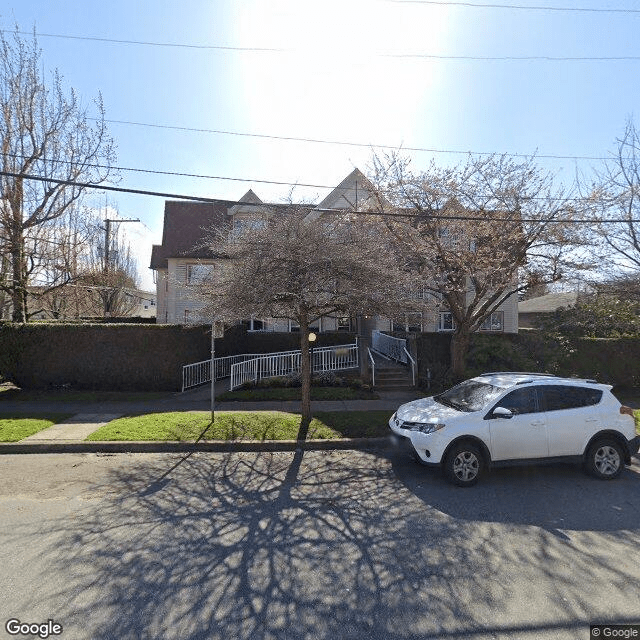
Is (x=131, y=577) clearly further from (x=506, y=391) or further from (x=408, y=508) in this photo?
(x=506, y=391)

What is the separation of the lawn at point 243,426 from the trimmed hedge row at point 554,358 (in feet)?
16.9

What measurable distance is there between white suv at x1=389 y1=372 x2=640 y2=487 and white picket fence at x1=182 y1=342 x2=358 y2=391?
716cm

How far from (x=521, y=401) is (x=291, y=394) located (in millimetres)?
6724

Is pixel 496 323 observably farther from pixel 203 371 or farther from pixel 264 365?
pixel 203 371

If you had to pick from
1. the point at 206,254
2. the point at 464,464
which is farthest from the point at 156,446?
the point at 206,254

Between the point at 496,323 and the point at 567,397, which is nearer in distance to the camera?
the point at 567,397

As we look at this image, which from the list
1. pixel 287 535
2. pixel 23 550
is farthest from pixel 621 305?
pixel 23 550

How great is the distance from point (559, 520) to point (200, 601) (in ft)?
13.0

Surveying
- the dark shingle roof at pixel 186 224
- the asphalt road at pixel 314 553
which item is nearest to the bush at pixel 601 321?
the asphalt road at pixel 314 553

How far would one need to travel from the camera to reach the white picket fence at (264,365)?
41.4 feet

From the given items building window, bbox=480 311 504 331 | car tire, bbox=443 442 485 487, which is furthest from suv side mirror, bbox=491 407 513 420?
building window, bbox=480 311 504 331

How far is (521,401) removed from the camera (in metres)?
6.09

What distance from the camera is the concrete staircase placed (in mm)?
12914

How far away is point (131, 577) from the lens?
3508 mm
